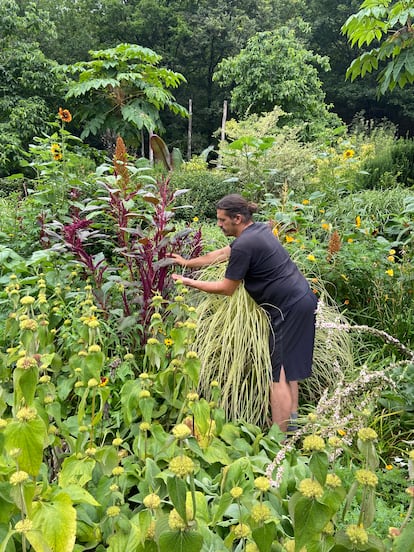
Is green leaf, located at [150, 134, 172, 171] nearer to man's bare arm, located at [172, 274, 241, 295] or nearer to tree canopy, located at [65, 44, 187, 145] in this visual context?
man's bare arm, located at [172, 274, 241, 295]

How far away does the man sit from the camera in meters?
2.19

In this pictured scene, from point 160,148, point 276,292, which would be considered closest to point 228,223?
point 276,292

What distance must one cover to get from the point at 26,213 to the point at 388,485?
9.21 feet

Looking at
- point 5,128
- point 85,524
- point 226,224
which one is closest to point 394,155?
point 226,224

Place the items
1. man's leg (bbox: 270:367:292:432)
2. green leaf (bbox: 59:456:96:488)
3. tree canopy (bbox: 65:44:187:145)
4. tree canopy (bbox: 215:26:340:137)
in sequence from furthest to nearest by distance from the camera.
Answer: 1. tree canopy (bbox: 215:26:340:137)
2. tree canopy (bbox: 65:44:187:145)
3. man's leg (bbox: 270:367:292:432)
4. green leaf (bbox: 59:456:96:488)

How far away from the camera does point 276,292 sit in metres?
2.26

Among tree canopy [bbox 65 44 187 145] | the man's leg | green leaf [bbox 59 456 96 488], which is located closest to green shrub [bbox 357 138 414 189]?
the man's leg

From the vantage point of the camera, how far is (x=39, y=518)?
910 millimetres

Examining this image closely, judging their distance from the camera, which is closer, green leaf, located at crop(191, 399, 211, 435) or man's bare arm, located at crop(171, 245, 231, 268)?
green leaf, located at crop(191, 399, 211, 435)

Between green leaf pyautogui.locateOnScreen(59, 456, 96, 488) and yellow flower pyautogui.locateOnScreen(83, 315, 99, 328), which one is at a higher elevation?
yellow flower pyautogui.locateOnScreen(83, 315, 99, 328)

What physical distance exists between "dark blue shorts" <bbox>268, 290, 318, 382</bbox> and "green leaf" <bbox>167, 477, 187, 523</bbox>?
5.23ft

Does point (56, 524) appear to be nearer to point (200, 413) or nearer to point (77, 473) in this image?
point (77, 473)

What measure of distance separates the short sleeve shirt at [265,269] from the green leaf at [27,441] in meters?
1.50

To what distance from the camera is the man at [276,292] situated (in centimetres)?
219
